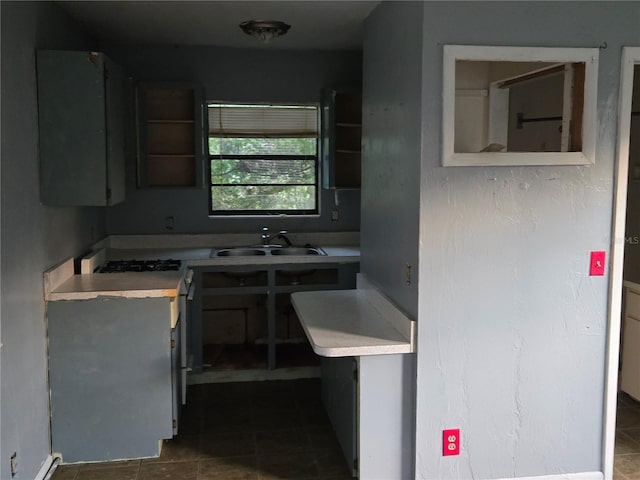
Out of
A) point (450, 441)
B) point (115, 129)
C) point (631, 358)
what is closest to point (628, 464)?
point (631, 358)

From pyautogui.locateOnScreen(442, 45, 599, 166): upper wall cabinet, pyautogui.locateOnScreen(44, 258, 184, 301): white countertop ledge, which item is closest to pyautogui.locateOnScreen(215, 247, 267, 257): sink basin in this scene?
pyautogui.locateOnScreen(44, 258, 184, 301): white countertop ledge

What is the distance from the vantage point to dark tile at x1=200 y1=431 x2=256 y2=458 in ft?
11.5

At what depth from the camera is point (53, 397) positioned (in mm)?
3291

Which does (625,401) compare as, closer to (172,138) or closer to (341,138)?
(341,138)

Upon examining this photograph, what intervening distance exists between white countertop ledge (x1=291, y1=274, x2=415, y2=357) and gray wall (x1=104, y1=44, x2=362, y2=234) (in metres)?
1.68

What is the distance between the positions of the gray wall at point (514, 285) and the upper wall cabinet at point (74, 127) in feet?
5.74

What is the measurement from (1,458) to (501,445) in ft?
7.25

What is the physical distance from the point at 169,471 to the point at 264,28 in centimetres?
265

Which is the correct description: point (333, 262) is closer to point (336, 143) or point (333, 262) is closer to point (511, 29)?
point (336, 143)

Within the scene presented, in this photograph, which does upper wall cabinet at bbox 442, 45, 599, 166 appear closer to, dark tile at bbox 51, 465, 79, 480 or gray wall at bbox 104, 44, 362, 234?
gray wall at bbox 104, 44, 362, 234

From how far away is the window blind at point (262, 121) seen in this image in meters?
5.08

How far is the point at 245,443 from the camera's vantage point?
3.63 m

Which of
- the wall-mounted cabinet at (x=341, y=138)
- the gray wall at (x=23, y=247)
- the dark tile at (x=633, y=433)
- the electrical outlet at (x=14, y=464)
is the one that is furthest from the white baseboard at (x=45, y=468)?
the dark tile at (x=633, y=433)

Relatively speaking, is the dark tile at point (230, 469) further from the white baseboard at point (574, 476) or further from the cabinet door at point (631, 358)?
the cabinet door at point (631, 358)
